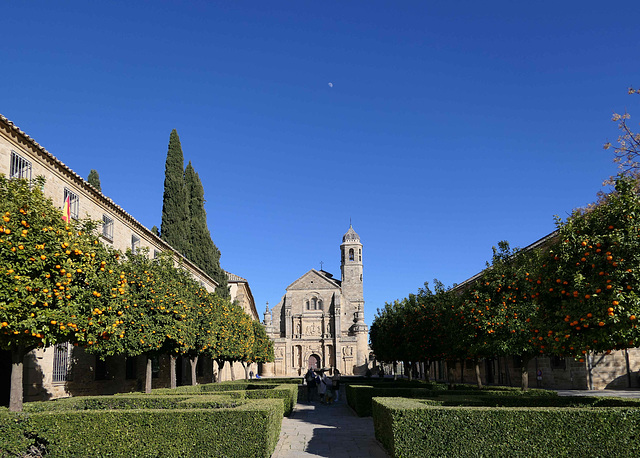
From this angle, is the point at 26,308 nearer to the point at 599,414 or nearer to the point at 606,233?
the point at 599,414

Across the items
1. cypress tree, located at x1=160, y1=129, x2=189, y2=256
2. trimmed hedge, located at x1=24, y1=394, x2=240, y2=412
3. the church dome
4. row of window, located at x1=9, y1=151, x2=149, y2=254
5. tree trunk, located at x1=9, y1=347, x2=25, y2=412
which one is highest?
the church dome

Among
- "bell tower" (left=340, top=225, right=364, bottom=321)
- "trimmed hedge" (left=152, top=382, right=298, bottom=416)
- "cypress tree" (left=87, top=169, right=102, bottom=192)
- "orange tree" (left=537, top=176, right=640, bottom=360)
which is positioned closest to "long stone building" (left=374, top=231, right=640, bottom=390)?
"trimmed hedge" (left=152, top=382, right=298, bottom=416)

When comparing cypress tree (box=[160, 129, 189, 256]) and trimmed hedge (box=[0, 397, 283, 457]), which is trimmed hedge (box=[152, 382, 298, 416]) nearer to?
trimmed hedge (box=[0, 397, 283, 457])

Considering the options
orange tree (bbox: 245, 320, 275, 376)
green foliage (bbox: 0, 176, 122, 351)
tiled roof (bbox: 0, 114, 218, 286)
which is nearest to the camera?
green foliage (bbox: 0, 176, 122, 351)

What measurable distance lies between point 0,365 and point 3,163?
23.9 ft

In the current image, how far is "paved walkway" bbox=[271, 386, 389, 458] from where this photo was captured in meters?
12.7

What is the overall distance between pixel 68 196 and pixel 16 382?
12.3m

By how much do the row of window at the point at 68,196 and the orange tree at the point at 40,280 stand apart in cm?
195

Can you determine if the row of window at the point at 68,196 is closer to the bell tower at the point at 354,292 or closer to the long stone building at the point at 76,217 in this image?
the long stone building at the point at 76,217

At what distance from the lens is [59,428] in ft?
34.7

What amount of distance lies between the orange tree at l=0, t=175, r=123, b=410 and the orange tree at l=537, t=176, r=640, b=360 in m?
10.7

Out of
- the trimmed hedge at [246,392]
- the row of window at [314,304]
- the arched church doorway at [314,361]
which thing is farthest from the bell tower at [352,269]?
the trimmed hedge at [246,392]

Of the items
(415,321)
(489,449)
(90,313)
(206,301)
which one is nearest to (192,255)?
(206,301)

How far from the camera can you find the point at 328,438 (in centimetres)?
1523
